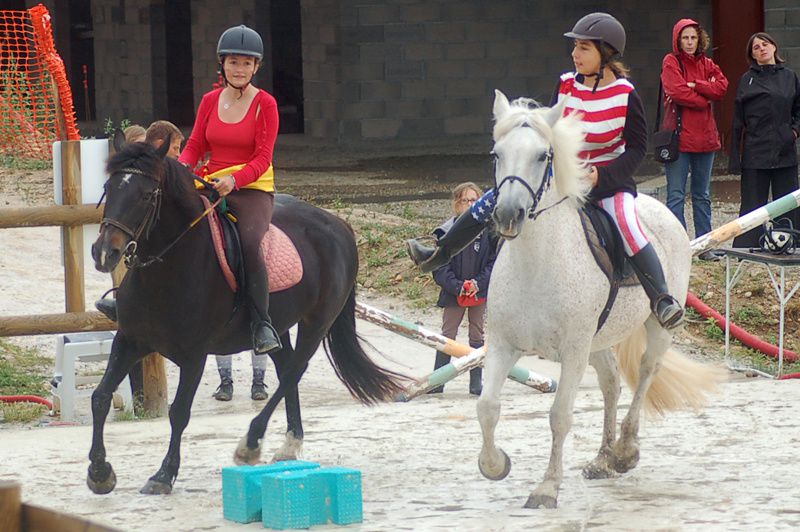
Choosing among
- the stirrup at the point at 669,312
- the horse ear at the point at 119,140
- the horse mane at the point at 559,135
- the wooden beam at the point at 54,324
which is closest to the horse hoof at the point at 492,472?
the stirrup at the point at 669,312

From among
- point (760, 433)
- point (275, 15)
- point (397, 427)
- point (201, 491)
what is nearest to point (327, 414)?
point (397, 427)

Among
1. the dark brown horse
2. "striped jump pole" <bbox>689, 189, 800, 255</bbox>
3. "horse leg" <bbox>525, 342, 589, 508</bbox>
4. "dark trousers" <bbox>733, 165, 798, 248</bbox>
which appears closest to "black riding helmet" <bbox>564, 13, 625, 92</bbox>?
"horse leg" <bbox>525, 342, 589, 508</bbox>

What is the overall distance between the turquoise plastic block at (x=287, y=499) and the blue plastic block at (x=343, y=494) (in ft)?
0.26

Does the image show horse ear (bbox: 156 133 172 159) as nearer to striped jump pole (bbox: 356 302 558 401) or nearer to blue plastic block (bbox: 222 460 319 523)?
blue plastic block (bbox: 222 460 319 523)

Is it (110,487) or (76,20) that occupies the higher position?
(76,20)

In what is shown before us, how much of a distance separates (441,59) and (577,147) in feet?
45.7

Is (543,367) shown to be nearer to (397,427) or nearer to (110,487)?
(397,427)

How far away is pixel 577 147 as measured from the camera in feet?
20.9

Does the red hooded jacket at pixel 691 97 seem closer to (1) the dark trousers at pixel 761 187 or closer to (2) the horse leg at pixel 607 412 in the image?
(1) the dark trousers at pixel 761 187

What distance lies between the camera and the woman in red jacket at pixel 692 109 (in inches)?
488

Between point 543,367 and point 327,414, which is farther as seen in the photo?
point 543,367

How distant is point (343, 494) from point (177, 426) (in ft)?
3.68

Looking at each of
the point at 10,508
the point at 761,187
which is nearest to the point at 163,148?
the point at 10,508

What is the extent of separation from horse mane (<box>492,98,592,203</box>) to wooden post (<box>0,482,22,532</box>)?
11.7 ft
